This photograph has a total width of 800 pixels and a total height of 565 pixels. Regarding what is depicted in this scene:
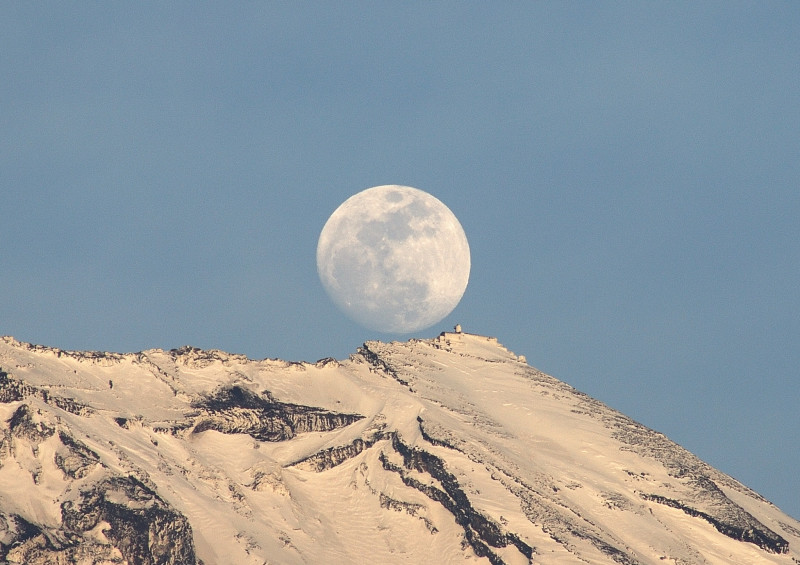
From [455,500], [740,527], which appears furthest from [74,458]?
[740,527]

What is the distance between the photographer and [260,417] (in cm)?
11812

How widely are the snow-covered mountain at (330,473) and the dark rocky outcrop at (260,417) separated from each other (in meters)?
0.17

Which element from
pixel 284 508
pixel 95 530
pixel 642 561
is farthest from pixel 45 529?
pixel 642 561

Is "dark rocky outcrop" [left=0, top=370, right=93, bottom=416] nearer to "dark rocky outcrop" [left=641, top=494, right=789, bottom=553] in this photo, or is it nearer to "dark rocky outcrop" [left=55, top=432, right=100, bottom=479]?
"dark rocky outcrop" [left=55, top=432, right=100, bottom=479]

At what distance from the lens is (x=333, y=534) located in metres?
108

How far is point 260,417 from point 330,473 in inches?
307

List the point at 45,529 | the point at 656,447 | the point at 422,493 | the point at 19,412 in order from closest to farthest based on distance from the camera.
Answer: the point at 45,529
the point at 19,412
the point at 422,493
the point at 656,447

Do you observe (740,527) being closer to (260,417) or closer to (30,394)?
(260,417)

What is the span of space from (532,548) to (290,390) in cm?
2710

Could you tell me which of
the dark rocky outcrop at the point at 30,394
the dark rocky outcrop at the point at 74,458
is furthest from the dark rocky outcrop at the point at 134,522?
the dark rocky outcrop at the point at 30,394

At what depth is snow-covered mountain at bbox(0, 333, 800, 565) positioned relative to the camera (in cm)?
10062

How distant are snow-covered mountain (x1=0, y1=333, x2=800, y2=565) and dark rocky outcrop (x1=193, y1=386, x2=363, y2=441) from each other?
6.6 inches

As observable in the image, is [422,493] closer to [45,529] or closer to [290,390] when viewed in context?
[290,390]

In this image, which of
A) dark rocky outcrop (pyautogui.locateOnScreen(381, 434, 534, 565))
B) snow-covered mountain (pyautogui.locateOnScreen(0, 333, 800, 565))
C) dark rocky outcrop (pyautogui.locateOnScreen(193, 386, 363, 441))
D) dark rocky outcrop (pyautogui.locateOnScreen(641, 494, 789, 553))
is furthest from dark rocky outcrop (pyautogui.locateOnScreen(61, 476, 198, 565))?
dark rocky outcrop (pyautogui.locateOnScreen(641, 494, 789, 553))
